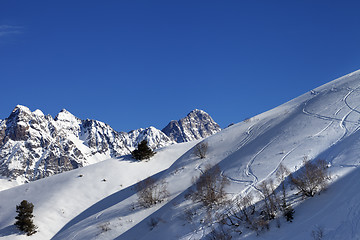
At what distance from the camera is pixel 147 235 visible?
26.0 m

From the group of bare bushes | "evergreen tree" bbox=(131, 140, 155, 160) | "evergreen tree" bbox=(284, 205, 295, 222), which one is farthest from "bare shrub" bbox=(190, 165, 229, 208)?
"evergreen tree" bbox=(131, 140, 155, 160)

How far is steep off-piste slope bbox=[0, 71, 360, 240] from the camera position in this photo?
19125 mm

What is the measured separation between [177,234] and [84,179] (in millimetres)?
28045

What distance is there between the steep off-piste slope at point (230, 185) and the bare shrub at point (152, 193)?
0.75m

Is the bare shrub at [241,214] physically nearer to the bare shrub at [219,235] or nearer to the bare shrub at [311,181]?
the bare shrub at [219,235]

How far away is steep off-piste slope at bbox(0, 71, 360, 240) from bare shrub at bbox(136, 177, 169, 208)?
0.75 metres

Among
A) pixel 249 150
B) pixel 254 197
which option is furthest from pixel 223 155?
pixel 254 197

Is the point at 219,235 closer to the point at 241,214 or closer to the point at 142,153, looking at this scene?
the point at 241,214

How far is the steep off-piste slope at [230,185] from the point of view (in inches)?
753

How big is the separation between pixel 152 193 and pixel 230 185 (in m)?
10.0

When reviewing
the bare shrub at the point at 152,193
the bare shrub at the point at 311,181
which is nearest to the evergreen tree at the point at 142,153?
the bare shrub at the point at 152,193

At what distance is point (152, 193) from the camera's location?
33750 millimetres

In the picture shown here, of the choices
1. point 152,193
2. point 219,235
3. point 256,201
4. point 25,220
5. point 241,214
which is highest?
point 25,220

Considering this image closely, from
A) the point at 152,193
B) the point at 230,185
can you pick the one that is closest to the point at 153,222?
the point at 152,193
